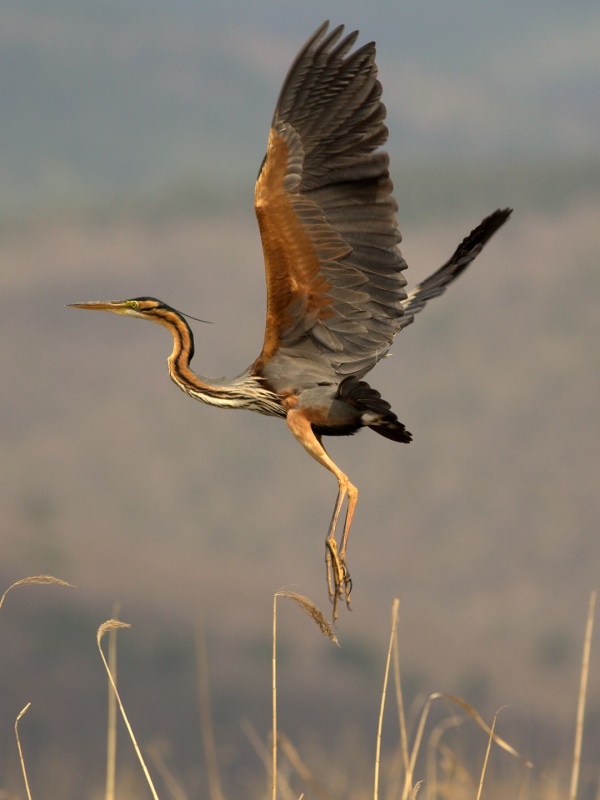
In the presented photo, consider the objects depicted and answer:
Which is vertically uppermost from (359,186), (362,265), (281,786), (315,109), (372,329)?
(315,109)

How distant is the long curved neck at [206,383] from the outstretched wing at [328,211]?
0.42 feet

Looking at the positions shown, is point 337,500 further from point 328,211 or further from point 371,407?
point 328,211

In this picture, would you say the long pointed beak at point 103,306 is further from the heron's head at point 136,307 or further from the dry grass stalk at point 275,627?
the dry grass stalk at point 275,627

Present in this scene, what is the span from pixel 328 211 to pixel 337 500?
1.23 m

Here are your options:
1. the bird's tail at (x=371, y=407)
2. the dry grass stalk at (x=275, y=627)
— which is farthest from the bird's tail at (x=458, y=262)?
the dry grass stalk at (x=275, y=627)

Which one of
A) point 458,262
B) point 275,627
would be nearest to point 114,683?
point 275,627

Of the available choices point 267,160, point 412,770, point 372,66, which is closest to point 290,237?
point 267,160

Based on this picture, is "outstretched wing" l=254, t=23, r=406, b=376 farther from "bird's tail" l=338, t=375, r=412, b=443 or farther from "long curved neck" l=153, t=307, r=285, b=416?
"bird's tail" l=338, t=375, r=412, b=443

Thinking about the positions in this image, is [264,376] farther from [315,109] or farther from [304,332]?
[315,109]

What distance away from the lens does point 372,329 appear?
4.36 m

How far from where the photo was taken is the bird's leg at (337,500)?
3.76 metres

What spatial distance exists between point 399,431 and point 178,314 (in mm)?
1140

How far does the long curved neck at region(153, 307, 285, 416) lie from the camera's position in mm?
4273

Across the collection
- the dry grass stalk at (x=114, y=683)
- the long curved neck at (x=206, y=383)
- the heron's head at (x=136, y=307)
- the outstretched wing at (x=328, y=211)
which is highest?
the outstretched wing at (x=328, y=211)
